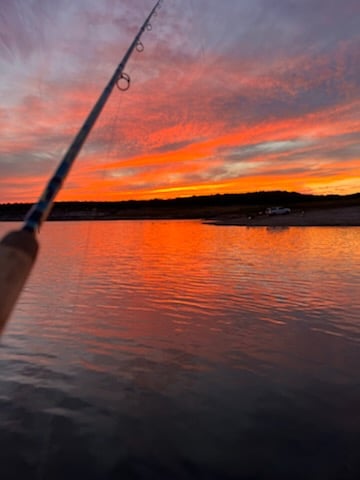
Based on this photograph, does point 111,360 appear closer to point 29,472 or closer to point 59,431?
point 59,431

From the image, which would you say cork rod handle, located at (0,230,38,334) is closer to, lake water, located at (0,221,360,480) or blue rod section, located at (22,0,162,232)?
blue rod section, located at (22,0,162,232)

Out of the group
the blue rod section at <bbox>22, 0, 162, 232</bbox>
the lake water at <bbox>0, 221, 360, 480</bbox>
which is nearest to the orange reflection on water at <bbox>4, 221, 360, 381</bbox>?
the lake water at <bbox>0, 221, 360, 480</bbox>

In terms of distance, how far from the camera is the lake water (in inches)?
202

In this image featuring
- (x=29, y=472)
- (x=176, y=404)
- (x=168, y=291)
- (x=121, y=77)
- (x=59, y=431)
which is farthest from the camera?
(x=168, y=291)

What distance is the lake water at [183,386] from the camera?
5129mm

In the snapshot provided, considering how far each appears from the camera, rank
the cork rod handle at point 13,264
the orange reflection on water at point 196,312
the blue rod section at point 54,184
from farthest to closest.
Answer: the orange reflection on water at point 196,312 < the blue rod section at point 54,184 < the cork rod handle at point 13,264

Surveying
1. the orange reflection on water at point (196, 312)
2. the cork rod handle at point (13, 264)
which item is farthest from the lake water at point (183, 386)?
the cork rod handle at point (13, 264)

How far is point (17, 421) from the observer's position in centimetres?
604

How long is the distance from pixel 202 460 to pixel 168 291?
1152 cm

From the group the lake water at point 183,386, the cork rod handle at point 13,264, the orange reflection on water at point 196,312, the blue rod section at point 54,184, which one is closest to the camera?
the cork rod handle at point 13,264

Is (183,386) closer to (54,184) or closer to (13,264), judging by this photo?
(54,184)

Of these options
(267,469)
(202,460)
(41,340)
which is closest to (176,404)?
(202,460)

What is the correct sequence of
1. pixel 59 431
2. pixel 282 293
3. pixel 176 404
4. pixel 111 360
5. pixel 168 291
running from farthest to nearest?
pixel 168 291 < pixel 282 293 < pixel 111 360 < pixel 176 404 < pixel 59 431

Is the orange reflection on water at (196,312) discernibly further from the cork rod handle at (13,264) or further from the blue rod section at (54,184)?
the cork rod handle at (13,264)
